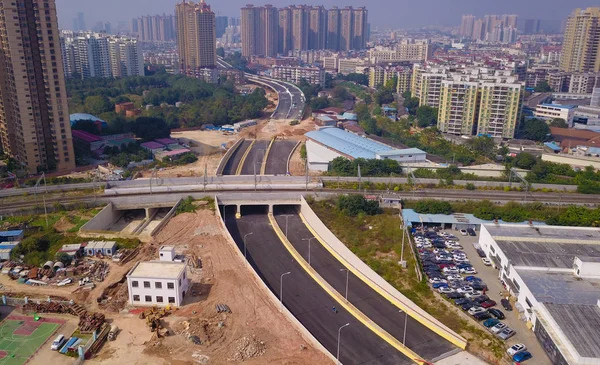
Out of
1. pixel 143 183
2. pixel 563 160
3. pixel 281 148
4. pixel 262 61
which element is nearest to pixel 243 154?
pixel 281 148

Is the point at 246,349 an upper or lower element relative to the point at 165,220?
lower

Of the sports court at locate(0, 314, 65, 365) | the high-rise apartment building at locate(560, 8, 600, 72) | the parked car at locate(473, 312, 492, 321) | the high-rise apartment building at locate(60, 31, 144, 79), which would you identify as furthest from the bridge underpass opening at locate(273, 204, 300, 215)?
the high-rise apartment building at locate(60, 31, 144, 79)

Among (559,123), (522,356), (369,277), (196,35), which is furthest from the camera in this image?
(196,35)

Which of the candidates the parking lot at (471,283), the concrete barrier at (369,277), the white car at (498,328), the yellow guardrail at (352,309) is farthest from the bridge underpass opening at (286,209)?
the white car at (498,328)

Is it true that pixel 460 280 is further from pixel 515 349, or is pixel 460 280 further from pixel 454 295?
pixel 515 349

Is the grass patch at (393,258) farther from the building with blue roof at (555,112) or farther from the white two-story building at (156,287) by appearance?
the building with blue roof at (555,112)

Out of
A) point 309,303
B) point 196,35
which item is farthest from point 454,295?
point 196,35

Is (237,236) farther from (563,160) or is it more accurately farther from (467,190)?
(563,160)

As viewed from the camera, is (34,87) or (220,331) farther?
(34,87)
